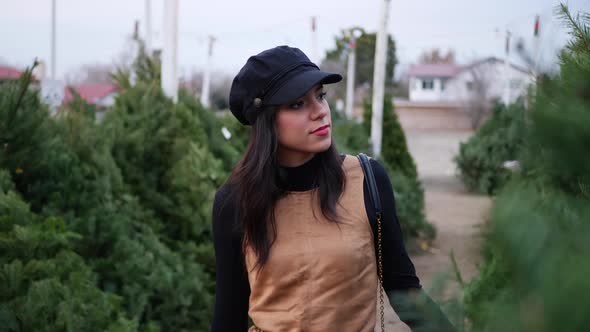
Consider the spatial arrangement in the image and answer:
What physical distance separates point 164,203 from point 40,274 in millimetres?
2438

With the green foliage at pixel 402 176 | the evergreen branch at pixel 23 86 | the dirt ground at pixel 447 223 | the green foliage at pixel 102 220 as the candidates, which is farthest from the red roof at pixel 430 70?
the evergreen branch at pixel 23 86

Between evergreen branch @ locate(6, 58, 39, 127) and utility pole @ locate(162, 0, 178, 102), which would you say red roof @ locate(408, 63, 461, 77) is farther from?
evergreen branch @ locate(6, 58, 39, 127)

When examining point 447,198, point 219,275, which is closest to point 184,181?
point 219,275

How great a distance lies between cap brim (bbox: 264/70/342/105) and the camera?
2.06m

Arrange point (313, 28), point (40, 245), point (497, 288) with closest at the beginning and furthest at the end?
point (497, 288) → point (40, 245) → point (313, 28)

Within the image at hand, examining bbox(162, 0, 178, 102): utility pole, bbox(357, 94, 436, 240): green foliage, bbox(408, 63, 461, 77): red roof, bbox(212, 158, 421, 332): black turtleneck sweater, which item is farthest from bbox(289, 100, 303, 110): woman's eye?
bbox(408, 63, 461, 77): red roof

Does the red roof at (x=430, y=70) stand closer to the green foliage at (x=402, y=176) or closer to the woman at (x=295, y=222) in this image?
the green foliage at (x=402, y=176)

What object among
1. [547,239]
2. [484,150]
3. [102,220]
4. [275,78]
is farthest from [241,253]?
[484,150]

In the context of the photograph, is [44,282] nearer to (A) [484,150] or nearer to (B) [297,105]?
(B) [297,105]

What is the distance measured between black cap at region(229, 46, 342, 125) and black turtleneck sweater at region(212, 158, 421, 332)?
0.26 meters

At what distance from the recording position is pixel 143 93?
657 centimetres

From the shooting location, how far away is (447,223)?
39.0ft

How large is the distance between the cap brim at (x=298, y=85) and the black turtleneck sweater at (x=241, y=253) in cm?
27

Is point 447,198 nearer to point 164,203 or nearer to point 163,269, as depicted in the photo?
point 164,203
